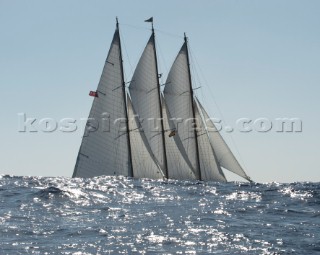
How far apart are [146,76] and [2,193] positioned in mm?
24579

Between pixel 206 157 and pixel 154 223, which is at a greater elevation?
pixel 206 157

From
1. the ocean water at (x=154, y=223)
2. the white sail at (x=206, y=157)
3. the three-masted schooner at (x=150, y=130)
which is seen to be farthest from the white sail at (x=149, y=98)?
the ocean water at (x=154, y=223)

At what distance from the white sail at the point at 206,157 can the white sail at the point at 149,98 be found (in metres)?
4.40

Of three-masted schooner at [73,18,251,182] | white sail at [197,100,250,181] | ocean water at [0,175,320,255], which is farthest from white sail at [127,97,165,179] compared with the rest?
ocean water at [0,175,320,255]

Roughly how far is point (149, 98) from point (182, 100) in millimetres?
3950

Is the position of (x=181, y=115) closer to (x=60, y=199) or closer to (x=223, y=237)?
(x=60, y=199)

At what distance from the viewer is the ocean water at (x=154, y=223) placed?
20.2 meters

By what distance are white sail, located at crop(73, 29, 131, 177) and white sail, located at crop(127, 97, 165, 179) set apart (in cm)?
77

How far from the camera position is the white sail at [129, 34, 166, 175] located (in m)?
58.0

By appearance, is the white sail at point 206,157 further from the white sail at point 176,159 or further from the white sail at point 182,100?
the white sail at point 176,159

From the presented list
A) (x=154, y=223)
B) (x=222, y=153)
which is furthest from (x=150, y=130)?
(x=154, y=223)

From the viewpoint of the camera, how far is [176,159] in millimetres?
59250

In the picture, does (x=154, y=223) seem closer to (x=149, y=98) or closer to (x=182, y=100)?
(x=149, y=98)

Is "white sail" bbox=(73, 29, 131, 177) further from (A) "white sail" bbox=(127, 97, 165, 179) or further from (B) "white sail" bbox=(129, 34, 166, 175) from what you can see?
(B) "white sail" bbox=(129, 34, 166, 175)
